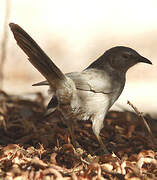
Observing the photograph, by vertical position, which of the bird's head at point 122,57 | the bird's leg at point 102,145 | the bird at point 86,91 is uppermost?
the bird's head at point 122,57

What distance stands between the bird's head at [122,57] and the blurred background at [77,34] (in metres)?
1.22

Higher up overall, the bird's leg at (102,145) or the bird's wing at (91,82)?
the bird's wing at (91,82)

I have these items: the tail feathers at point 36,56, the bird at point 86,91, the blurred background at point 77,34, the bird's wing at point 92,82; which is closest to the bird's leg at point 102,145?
the bird at point 86,91

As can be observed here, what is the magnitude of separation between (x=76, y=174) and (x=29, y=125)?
1.57 meters

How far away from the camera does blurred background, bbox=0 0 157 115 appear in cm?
601

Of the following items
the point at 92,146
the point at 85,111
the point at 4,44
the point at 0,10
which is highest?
the point at 0,10

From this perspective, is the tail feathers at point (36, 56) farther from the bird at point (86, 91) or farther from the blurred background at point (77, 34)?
the blurred background at point (77, 34)

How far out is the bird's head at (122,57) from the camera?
184 inches

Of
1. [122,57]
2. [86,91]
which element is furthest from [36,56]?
[122,57]

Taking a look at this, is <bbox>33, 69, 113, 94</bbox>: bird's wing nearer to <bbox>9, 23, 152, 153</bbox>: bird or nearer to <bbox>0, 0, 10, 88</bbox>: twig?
<bbox>9, 23, 152, 153</bbox>: bird

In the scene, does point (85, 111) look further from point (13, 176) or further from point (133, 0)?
point (133, 0)

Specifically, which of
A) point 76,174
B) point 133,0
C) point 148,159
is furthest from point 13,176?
point 133,0

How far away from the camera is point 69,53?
6016mm

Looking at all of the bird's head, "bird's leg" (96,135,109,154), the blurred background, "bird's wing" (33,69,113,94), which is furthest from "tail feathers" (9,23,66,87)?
the blurred background
